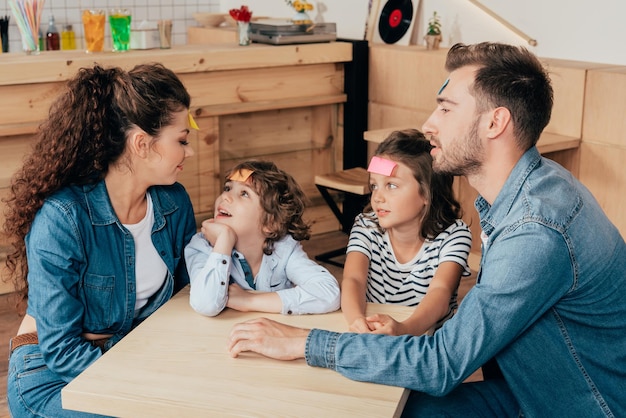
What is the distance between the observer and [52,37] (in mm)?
5793

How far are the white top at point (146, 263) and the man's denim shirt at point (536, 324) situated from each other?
2.03ft

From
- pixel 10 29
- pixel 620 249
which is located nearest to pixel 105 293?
pixel 620 249

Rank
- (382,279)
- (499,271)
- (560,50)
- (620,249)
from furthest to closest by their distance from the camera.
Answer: (560,50)
(382,279)
(620,249)
(499,271)

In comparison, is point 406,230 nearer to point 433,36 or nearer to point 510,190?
point 510,190

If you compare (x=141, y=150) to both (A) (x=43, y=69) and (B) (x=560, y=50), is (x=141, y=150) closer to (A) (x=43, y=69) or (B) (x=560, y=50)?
(A) (x=43, y=69)

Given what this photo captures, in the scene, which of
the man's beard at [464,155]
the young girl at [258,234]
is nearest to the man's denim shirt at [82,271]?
the young girl at [258,234]

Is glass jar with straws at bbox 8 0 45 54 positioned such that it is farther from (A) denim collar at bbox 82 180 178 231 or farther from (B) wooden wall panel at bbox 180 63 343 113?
(A) denim collar at bbox 82 180 178 231

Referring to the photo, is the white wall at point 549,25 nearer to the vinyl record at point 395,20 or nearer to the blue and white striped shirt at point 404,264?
the vinyl record at point 395,20

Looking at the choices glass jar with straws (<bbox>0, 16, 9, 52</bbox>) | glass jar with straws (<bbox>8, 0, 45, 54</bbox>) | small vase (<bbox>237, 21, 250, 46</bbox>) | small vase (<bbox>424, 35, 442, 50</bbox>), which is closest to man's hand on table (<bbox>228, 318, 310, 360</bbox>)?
glass jar with straws (<bbox>8, 0, 45, 54</bbox>)

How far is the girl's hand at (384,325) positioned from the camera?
5.53 ft

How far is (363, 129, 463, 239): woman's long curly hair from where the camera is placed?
2.25 m

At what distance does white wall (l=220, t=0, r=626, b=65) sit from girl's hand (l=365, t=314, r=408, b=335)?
252cm

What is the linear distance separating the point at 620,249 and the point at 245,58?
2728 millimetres

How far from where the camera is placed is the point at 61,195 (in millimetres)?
1893
